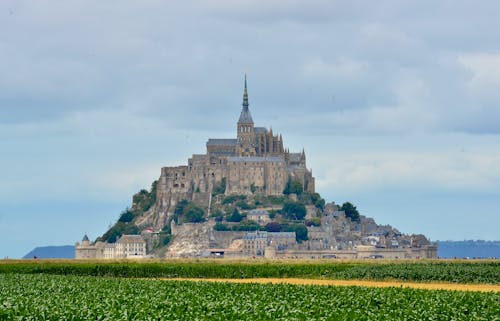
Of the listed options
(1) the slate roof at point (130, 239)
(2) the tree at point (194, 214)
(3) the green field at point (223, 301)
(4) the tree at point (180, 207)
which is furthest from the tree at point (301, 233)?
(3) the green field at point (223, 301)

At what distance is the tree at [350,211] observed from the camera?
7633 inches

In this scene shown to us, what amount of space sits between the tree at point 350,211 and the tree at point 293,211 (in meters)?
14.9

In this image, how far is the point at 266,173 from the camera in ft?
604

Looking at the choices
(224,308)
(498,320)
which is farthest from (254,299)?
(498,320)

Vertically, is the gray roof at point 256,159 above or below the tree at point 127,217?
above

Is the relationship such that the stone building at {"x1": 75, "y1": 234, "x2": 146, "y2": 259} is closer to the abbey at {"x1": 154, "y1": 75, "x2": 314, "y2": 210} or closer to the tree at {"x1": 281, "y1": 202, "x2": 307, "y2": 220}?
the abbey at {"x1": 154, "y1": 75, "x2": 314, "y2": 210}

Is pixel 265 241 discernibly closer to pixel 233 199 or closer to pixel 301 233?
pixel 301 233

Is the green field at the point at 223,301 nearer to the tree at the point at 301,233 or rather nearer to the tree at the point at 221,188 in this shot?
the tree at the point at 301,233

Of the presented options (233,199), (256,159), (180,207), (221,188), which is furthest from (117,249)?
(256,159)

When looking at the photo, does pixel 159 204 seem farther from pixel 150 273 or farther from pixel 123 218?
pixel 150 273

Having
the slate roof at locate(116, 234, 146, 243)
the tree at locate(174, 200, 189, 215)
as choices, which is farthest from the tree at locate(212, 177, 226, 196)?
the slate roof at locate(116, 234, 146, 243)

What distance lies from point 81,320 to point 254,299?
8.15m

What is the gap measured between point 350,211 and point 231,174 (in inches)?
940

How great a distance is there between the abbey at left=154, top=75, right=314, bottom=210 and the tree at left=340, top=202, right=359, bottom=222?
826cm
